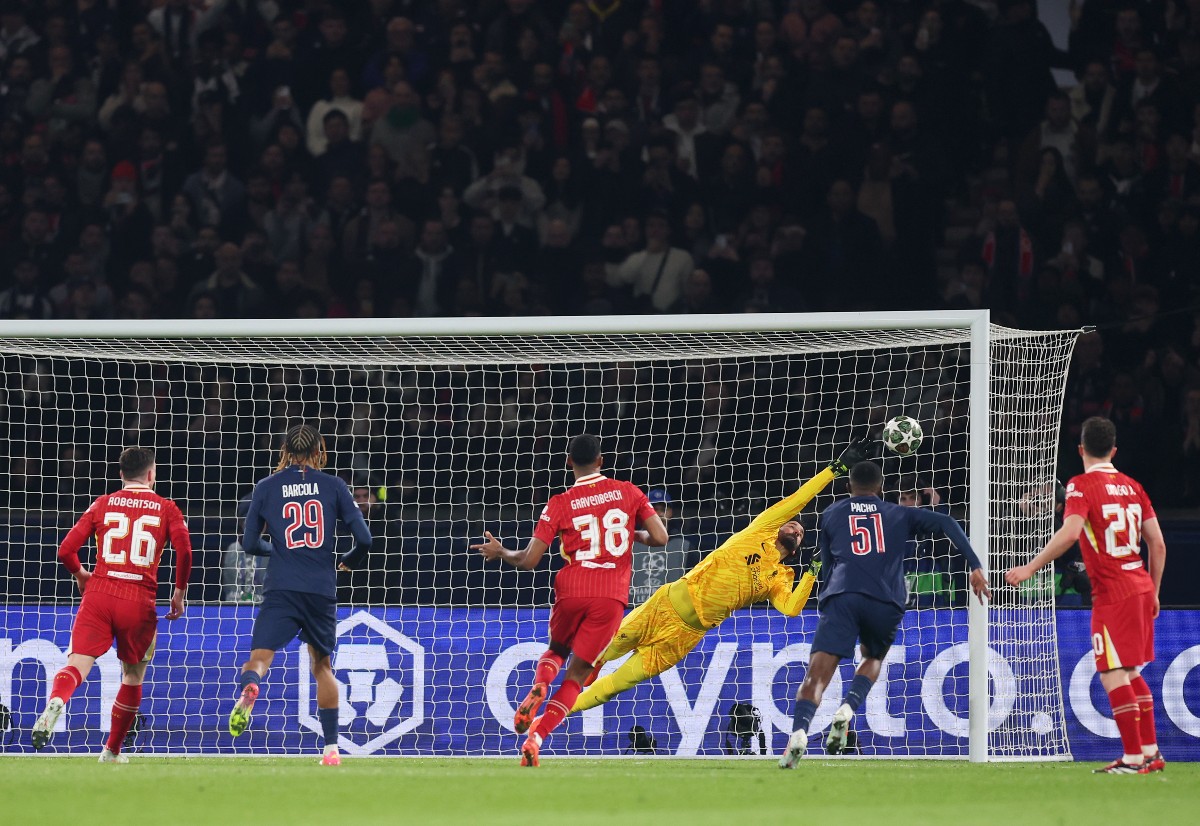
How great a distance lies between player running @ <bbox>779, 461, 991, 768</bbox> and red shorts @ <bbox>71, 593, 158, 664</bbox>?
3.43m

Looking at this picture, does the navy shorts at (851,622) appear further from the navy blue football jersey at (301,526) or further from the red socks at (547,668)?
the navy blue football jersey at (301,526)

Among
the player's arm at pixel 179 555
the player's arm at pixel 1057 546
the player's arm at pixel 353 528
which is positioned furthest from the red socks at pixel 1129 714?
the player's arm at pixel 179 555

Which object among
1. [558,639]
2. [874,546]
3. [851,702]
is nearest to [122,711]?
[558,639]

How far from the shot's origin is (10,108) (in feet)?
50.1

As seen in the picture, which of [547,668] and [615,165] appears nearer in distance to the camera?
[547,668]

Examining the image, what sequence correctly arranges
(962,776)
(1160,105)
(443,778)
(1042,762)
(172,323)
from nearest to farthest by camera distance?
(443,778) < (962,776) < (1042,762) < (172,323) < (1160,105)

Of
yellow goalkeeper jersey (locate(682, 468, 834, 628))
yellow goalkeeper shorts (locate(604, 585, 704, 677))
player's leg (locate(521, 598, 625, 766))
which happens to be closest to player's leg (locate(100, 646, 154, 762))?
player's leg (locate(521, 598, 625, 766))

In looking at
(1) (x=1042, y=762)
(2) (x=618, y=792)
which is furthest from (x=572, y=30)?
(2) (x=618, y=792)

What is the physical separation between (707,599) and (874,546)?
1291 mm

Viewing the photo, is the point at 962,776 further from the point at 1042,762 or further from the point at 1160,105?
the point at 1160,105

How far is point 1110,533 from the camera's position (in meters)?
8.15

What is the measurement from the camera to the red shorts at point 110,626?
8.70 m

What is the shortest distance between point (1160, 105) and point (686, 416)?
17.3 feet

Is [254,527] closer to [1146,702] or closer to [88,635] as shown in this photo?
[88,635]
